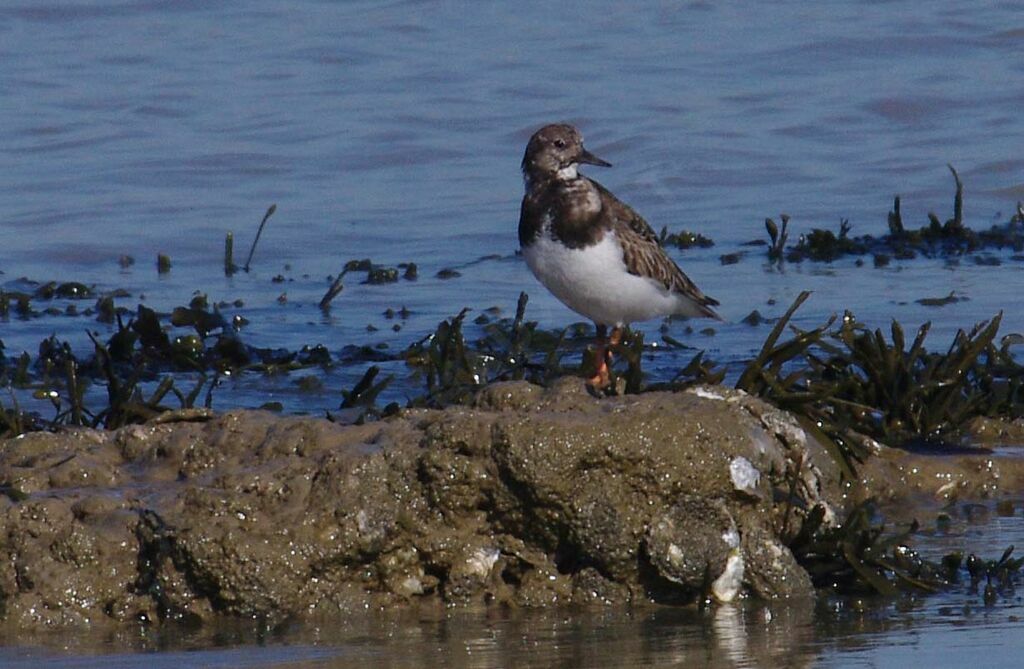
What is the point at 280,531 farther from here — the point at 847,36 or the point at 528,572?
the point at 847,36

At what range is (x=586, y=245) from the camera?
19.4 feet

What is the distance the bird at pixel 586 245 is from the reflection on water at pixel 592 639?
173 cm

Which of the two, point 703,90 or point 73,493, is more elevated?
point 703,90

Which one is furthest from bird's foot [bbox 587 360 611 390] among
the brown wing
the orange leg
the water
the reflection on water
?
the water

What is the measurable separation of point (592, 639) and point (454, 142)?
8.57 m

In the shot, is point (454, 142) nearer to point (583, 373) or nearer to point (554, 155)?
point (554, 155)

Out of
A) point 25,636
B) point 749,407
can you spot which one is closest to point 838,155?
point 749,407

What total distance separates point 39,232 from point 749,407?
664 centimetres

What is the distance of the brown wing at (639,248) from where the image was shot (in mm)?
6047

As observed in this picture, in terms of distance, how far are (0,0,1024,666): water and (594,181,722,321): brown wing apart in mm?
1214

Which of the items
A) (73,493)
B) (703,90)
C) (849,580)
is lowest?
(849,580)

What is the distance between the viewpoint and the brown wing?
6047 millimetres

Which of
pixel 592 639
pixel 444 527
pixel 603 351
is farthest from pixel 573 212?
pixel 592 639

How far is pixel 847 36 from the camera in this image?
1457 cm
